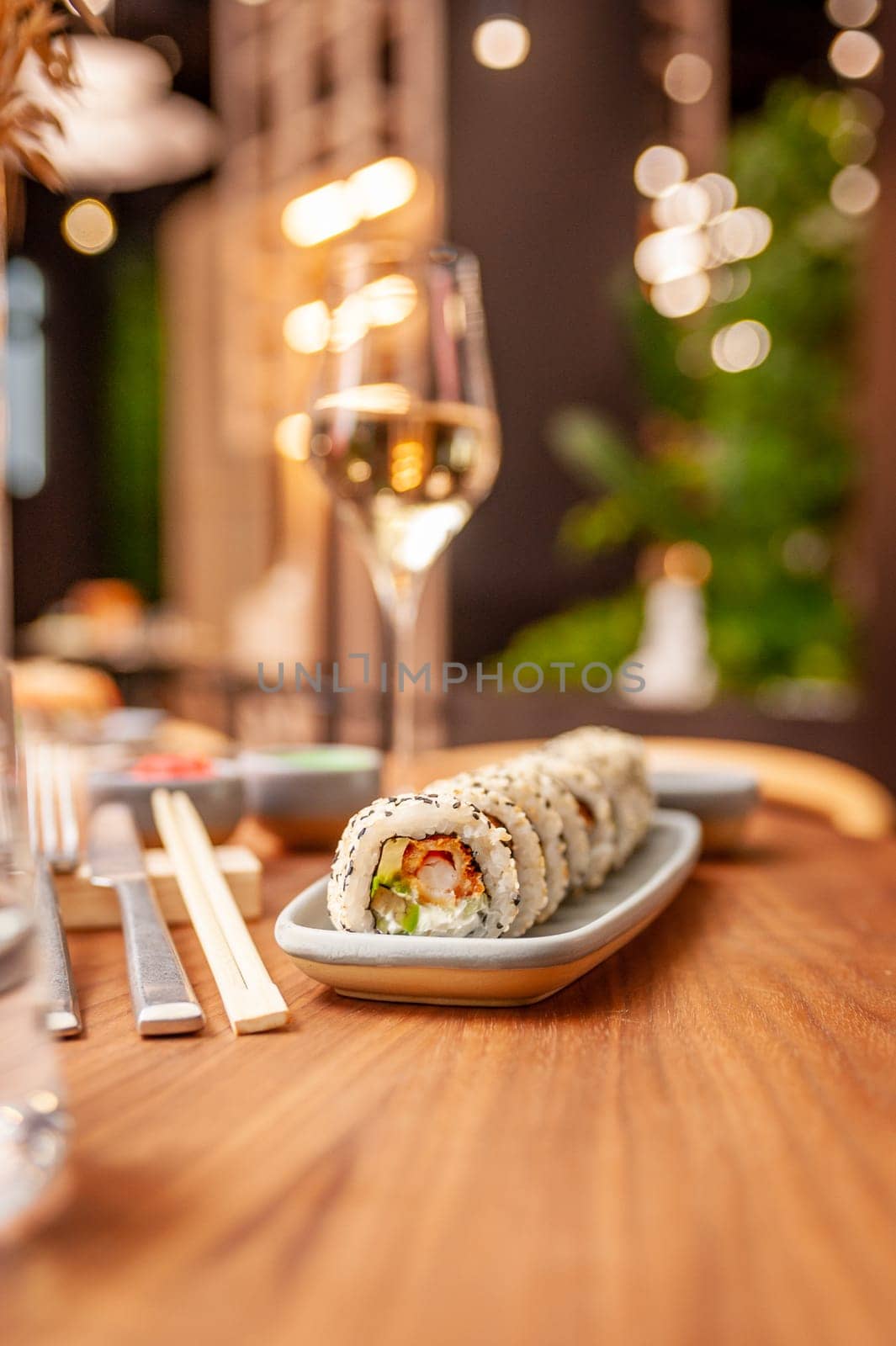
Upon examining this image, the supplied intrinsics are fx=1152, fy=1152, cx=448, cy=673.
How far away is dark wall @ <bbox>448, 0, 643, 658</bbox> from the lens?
15.5 feet

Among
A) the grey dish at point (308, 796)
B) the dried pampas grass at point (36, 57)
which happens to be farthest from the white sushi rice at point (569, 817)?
the dried pampas grass at point (36, 57)

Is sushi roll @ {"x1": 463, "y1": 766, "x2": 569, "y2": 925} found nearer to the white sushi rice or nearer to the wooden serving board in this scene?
the white sushi rice

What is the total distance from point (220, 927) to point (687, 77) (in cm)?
592

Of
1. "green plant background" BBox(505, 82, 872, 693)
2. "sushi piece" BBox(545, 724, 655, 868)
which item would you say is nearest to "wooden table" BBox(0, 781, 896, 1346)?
"sushi piece" BBox(545, 724, 655, 868)

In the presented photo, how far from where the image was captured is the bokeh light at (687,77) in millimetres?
5359

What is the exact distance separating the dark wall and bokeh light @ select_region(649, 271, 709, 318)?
27cm

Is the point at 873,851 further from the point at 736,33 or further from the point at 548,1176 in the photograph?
the point at 736,33

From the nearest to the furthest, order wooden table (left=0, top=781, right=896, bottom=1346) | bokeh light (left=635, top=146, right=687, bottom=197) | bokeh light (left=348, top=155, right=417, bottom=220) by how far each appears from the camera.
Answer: wooden table (left=0, top=781, right=896, bottom=1346) < bokeh light (left=348, top=155, right=417, bottom=220) < bokeh light (left=635, top=146, right=687, bottom=197)

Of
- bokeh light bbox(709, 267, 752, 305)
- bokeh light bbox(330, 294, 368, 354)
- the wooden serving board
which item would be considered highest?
bokeh light bbox(709, 267, 752, 305)

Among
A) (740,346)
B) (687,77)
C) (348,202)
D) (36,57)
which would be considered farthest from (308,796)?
→ (687,77)

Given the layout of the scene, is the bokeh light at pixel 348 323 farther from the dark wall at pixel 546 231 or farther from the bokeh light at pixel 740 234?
the dark wall at pixel 546 231

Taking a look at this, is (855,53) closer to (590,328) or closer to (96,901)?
(590,328)

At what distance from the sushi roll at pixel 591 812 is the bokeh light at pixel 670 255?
13.7 feet

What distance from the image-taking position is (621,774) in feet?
2.36
